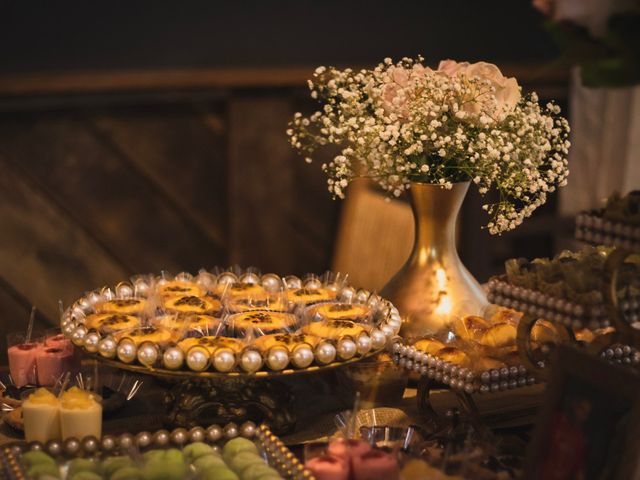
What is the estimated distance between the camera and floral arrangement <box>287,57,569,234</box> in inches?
82.0

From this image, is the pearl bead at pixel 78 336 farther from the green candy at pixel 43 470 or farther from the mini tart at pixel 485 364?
the mini tart at pixel 485 364

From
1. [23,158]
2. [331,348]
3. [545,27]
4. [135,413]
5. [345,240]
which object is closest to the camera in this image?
[545,27]

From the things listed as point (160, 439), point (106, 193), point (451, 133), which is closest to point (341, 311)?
point (451, 133)

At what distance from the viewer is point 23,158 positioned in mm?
4227

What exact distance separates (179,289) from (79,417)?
0.56 metres

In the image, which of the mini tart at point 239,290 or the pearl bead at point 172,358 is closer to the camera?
the pearl bead at point 172,358

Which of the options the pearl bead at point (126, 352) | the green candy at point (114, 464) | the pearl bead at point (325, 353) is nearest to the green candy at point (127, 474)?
the green candy at point (114, 464)

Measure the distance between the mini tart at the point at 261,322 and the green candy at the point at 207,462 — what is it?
40cm

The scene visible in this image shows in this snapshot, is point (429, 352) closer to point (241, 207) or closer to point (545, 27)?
point (545, 27)

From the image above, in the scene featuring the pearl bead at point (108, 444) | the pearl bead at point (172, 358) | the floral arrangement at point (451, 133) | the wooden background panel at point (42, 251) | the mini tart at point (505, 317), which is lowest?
the wooden background panel at point (42, 251)

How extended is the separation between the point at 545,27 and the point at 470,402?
787 mm

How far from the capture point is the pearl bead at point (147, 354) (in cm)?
178

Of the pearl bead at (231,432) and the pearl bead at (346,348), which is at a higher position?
the pearl bead at (346,348)

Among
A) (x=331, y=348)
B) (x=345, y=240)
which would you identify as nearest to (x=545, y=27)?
(x=331, y=348)
